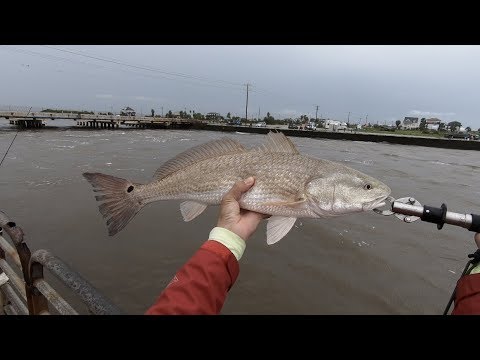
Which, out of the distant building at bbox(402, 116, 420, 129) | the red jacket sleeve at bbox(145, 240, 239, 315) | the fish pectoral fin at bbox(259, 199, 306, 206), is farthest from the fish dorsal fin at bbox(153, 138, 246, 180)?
the distant building at bbox(402, 116, 420, 129)

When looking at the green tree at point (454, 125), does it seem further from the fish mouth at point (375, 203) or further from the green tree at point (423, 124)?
the fish mouth at point (375, 203)

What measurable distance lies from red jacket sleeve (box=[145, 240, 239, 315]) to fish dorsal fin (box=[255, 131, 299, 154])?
1.40 m

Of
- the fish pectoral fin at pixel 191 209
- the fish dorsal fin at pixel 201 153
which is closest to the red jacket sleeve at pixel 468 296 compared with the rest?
the fish dorsal fin at pixel 201 153

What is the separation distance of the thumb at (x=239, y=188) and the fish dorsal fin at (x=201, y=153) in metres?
0.40

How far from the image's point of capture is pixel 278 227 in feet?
9.12

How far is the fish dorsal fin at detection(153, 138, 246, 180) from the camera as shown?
2.96 meters

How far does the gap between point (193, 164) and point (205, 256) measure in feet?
4.80

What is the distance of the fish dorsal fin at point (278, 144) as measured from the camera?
9.51 ft

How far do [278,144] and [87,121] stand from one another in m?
65.0

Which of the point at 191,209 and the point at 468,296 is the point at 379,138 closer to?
the point at 191,209

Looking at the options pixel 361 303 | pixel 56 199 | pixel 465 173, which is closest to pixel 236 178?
pixel 361 303

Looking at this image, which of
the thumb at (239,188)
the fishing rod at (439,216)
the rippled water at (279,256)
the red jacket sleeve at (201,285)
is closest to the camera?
the red jacket sleeve at (201,285)

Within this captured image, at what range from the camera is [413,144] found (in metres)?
51.6
